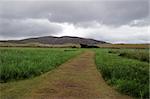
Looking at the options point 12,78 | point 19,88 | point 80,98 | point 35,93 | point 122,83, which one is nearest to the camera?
point 80,98

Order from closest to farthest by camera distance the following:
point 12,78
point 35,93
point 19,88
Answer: point 35,93 < point 19,88 < point 12,78

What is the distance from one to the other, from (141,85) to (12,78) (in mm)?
6386

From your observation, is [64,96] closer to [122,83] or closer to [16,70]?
[122,83]

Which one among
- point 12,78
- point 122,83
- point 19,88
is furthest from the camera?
A: point 12,78

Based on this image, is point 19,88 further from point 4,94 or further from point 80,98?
point 80,98

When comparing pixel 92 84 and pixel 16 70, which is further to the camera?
pixel 16 70

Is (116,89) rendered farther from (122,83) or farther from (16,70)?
(16,70)

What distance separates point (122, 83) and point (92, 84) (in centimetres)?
137

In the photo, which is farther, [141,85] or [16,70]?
[16,70]

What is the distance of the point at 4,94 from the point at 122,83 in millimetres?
5194

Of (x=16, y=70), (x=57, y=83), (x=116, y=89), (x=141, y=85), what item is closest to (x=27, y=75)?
(x=16, y=70)

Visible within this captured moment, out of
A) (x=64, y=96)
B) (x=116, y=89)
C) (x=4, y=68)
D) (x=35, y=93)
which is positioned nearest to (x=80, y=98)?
(x=64, y=96)

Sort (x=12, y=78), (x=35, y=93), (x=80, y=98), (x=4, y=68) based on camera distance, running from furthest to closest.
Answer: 1. (x=4, y=68)
2. (x=12, y=78)
3. (x=35, y=93)
4. (x=80, y=98)

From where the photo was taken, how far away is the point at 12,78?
12812 millimetres
